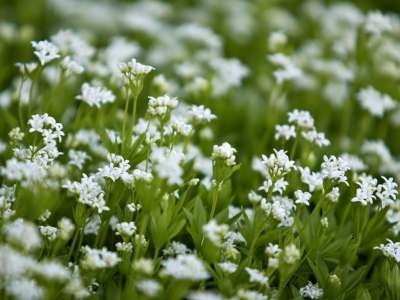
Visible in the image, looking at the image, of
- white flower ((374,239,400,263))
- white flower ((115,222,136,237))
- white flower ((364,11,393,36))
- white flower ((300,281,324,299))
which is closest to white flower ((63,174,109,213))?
white flower ((115,222,136,237))

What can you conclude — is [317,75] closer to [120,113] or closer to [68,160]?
[120,113]

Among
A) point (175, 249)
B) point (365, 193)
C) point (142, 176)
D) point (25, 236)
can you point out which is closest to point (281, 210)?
point (365, 193)

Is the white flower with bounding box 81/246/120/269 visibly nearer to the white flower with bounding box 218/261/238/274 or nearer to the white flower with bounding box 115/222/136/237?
the white flower with bounding box 115/222/136/237

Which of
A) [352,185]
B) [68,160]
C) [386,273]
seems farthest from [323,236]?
[68,160]

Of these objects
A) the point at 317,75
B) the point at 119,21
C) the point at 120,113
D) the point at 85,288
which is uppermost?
the point at 119,21

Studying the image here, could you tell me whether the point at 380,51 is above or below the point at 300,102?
above

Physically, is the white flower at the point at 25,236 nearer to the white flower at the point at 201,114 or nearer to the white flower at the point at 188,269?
the white flower at the point at 188,269

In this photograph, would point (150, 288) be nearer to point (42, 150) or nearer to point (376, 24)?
point (42, 150)
